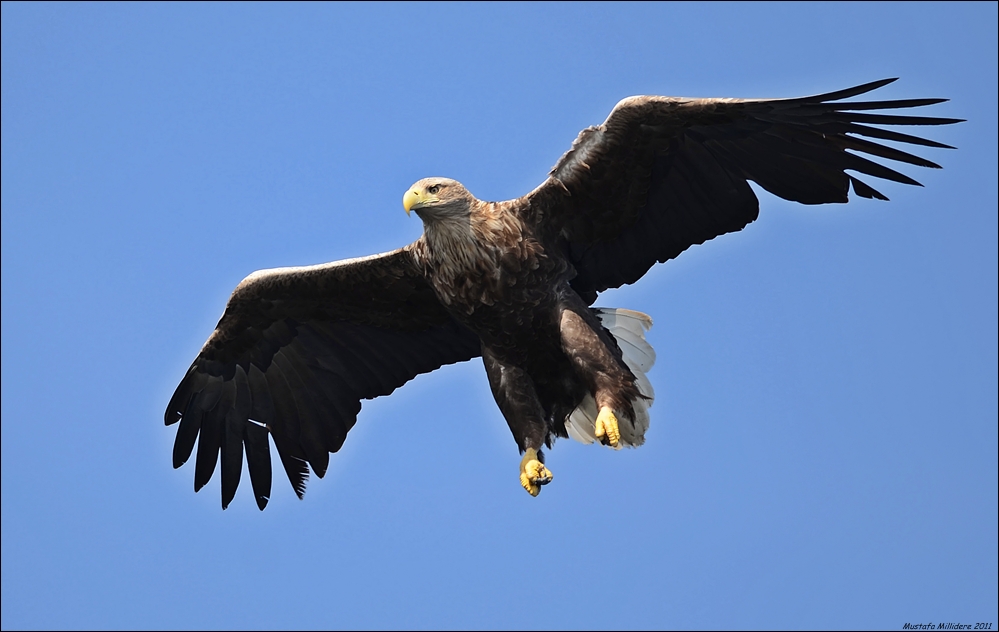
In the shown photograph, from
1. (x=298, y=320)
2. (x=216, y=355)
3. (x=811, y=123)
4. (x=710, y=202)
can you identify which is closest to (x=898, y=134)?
(x=811, y=123)

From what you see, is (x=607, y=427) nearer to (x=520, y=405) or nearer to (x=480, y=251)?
(x=520, y=405)

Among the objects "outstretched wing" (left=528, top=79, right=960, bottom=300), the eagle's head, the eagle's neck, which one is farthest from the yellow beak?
"outstretched wing" (left=528, top=79, right=960, bottom=300)

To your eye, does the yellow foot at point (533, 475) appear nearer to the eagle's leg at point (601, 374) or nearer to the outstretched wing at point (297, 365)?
the eagle's leg at point (601, 374)

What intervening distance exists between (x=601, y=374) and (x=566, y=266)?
0.78 metres

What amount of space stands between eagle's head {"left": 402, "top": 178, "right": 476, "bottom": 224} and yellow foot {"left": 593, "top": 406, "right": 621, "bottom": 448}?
4.72 feet

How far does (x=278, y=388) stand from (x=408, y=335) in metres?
1.10

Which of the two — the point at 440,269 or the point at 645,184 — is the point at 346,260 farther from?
the point at 645,184

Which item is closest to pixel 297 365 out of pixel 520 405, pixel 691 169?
pixel 520 405

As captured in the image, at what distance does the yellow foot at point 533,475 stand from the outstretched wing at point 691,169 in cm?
125

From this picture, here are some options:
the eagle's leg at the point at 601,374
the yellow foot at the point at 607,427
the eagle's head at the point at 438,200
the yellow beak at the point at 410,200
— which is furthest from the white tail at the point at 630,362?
the yellow beak at the point at 410,200

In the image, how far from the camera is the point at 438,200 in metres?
8.50

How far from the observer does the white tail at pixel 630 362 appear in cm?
925

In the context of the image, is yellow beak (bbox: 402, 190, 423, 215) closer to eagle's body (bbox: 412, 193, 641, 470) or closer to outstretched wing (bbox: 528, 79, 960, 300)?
eagle's body (bbox: 412, 193, 641, 470)

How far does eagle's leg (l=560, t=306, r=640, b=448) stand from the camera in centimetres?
846
